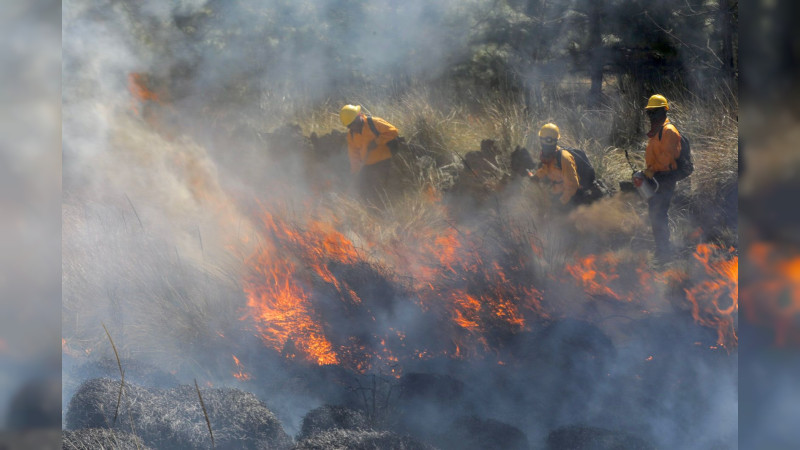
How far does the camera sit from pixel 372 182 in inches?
276

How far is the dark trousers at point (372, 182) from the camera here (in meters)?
7.01

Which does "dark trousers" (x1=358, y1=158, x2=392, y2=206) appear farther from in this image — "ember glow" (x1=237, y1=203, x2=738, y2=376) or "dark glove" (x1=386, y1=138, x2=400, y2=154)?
"ember glow" (x1=237, y1=203, x2=738, y2=376)

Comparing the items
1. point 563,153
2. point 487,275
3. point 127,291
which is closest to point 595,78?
point 563,153

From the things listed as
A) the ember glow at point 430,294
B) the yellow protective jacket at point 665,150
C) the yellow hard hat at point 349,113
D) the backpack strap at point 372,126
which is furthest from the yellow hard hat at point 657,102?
the yellow hard hat at point 349,113

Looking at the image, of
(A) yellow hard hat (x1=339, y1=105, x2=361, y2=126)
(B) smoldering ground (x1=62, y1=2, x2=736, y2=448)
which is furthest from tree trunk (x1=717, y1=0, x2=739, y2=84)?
(A) yellow hard hat (x1=339, y1=105, x2=361, y2=126)

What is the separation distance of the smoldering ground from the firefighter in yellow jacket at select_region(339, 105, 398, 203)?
0.24 m

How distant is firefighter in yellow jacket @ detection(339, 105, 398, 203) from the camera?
6.96m

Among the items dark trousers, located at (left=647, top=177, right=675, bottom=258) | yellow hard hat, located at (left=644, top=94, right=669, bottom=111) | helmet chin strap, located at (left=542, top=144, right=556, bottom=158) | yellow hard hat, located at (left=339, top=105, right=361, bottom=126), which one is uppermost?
yellow hard hat, located at (left=644, top=94, right=669, bottom=111)

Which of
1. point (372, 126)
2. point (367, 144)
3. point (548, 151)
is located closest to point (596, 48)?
point (548, 151)

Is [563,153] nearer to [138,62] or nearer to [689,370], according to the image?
[689,370]

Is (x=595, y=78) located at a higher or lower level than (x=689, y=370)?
higher

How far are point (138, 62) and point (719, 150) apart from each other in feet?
18.8

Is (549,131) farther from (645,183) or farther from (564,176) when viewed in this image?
(645,183)

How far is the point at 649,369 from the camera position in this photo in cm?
610
